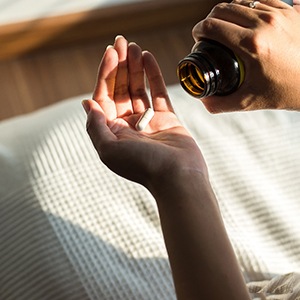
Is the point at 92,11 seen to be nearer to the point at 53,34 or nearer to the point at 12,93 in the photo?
the point at 53,34

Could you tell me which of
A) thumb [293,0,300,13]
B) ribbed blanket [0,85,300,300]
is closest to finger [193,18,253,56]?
thumb [293,0,300,13]

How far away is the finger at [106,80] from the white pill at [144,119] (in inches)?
1.6

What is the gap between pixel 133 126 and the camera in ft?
2.68

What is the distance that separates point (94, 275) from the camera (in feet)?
2.90

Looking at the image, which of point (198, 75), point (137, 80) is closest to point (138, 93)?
point (137, 80)

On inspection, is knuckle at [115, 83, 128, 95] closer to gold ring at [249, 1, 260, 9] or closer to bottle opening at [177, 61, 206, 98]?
bottle opening at [177, 61, 206, 98]

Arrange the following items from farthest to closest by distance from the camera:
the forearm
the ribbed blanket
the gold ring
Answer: the ribbed blanket, the gold ring, the forearm

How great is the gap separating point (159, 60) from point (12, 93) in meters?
0.40

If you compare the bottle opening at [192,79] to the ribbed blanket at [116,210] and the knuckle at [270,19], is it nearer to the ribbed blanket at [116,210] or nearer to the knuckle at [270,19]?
the knuckle at [270,19]

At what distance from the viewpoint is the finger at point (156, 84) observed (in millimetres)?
857

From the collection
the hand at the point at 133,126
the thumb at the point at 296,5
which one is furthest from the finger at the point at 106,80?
the thumb at the point at 296,5

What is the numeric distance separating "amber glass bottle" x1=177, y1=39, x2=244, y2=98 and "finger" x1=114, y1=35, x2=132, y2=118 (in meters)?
Result: 0.10

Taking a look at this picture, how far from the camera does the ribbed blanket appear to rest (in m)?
0.89

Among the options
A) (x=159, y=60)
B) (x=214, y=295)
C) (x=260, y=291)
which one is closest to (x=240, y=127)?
(x=260, y=291)
